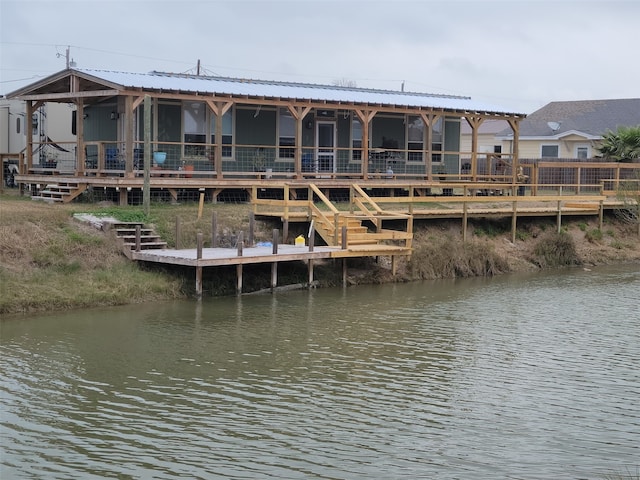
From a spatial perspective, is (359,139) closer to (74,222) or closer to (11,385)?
(74,222)

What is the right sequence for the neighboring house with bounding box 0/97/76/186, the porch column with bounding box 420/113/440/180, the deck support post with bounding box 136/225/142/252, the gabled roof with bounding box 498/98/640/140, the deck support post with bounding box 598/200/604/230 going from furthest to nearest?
the gabled roof with bounding box 498/98/640/140 < the neighboring house with bounding box 0/97/76/186 < the porch column with bounding box 420/113/440/180 < the deck support post with bounding box 598/200/604/230 < the deck support post with bounding box 136/225/142/252

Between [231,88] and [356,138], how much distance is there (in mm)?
5818

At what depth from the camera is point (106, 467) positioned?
32.4 feet

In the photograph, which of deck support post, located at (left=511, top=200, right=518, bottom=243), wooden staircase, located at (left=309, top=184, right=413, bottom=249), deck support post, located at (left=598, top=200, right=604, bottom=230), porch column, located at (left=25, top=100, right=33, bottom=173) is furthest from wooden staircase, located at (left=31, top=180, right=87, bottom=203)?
deck support post, located at (left=598, top=200, right=604, bottom=230)

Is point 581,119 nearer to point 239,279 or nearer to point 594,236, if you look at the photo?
Result: point 594,236

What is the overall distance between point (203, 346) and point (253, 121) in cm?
1522

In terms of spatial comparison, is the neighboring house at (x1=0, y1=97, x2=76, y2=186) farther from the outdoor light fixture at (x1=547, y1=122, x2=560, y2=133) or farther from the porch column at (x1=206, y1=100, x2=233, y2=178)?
the outdoor light fixture at (x1=547, y1=122, x2=560, y2=133)

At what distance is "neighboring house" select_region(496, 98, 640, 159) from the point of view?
48.7 metres

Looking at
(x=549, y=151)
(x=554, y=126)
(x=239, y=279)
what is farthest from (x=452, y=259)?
(x=554, y=126)

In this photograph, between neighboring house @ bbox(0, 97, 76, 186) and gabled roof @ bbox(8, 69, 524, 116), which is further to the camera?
neighboring house @ bbox(0, 97, 76, 186)

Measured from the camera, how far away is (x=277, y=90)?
2992 centimetres

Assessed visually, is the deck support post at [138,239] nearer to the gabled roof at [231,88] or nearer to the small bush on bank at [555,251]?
the gabled roof at [231,88]

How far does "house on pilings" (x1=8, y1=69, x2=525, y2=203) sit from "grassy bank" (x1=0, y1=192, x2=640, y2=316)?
1.82 meters

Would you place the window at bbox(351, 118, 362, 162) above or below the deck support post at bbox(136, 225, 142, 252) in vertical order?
above
